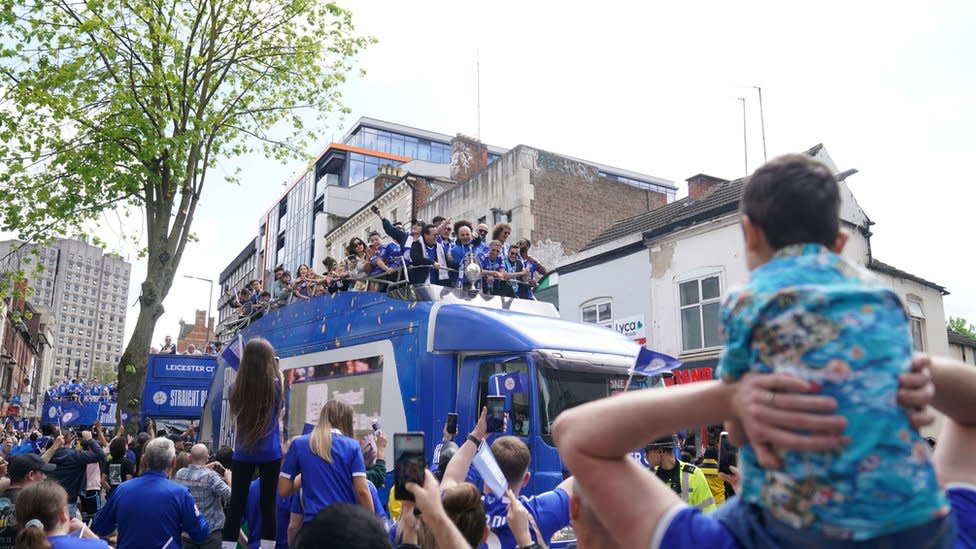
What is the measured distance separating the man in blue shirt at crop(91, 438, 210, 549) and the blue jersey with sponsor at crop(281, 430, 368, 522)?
812mm

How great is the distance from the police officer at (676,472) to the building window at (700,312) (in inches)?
432

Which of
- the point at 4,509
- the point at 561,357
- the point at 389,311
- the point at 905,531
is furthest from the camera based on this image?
the point at 389,311

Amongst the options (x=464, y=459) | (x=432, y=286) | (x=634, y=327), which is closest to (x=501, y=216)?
(x=634, y=327)

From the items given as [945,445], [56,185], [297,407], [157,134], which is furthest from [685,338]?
[945,445]

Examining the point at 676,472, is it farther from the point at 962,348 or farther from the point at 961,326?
the point at 961,326

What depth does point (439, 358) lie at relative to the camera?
9.24 m

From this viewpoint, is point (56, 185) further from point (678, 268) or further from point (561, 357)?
point (678, 268)

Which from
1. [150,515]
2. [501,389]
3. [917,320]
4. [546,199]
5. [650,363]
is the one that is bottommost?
[150,515]

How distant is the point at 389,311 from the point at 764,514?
29.0 ft

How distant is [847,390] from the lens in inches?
53.9

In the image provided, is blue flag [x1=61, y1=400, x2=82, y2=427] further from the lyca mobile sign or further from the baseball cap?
the baseball cap

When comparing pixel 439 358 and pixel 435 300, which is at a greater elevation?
pixel 435 300

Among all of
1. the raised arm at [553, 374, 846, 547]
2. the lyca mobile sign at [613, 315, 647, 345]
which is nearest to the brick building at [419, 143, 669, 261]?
the lyca mobile sign at [613, 315, 647, 345]

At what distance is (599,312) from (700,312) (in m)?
3.75
